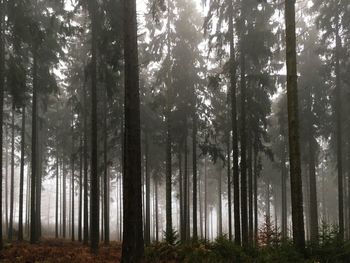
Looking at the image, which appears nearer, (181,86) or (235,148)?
(235,148)

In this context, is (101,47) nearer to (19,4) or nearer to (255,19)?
(19,4)

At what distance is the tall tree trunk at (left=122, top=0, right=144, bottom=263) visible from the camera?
365 inches

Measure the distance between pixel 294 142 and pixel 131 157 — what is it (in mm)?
4362

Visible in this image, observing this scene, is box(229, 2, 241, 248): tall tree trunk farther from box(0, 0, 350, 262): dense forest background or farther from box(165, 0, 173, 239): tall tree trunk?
box(165, 0, 173, 239): tall tree trunk

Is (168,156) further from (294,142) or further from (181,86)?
(294,142)

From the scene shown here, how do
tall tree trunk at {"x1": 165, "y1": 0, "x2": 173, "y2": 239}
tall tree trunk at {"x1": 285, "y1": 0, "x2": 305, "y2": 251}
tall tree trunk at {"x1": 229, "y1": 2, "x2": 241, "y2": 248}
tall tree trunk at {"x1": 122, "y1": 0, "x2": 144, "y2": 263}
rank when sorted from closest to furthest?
1. tall tree trunk at {"x1": 122, "y1": 0, "x2": 144, "y2": 263}
2. tall tree trunk at {"x1": 285, "y1": 0, "x2": 305, "y2": 251}
3. tall tree trunk at {"x1": 229, "y1": 2, "x2": 241, "y2": 248}
4. tall tree trunk at {"x1": 165, "y1": 0, "x2": 173, "y2": 239}

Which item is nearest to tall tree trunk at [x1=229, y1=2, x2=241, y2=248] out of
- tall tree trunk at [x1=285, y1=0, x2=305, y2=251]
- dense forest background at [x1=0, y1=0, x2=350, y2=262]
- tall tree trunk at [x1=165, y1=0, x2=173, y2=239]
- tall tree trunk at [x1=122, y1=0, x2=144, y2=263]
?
dense forest background at [x1=0, y1=0, x2=350, y2=262]

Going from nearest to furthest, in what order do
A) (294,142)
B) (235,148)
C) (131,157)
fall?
(131,157)
(294,142)
(235,148)

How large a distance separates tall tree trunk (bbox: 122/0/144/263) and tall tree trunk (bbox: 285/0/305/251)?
411cm

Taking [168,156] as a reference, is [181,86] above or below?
above

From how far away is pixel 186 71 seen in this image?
23172mm

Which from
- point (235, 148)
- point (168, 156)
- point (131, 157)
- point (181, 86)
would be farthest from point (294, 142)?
point (181, 86)

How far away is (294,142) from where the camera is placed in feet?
35.1

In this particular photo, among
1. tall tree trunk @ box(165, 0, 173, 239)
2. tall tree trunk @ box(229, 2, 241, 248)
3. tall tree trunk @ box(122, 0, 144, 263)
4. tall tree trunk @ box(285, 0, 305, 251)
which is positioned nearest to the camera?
tall tree trunk @ box(122, 0, 144, 263)
